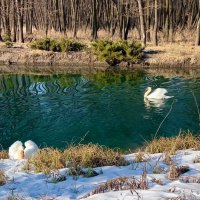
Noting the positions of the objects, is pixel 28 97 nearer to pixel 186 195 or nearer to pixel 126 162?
pixel 126 162

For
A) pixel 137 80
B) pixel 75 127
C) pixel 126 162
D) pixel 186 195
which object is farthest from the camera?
pixel 137 80

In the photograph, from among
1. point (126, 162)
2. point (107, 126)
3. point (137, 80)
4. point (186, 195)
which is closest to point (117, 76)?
point (137, 80)

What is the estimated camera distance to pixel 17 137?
44.9ft

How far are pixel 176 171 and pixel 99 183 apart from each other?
1.18 metres

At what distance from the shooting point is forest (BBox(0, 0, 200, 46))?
127 ft

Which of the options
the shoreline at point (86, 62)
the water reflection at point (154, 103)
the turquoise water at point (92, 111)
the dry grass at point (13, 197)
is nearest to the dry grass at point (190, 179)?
the dry grass at point (13, 197)

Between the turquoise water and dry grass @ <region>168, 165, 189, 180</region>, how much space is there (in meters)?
5.46

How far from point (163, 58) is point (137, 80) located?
19.6ft

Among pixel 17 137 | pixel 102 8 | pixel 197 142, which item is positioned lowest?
pixel 17 137

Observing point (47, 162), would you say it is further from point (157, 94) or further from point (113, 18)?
point (113, 18)

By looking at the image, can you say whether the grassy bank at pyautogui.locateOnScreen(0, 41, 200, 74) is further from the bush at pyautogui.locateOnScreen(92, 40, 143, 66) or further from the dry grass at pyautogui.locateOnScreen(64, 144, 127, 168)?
the dry grass at pyautogui.locateOnScreen(64, 144, 127, 168)

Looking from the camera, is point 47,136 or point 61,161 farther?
point 47,136

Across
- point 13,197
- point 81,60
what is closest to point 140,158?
point 13,197

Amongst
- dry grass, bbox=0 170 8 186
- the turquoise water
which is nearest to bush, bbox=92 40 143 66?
the turquoise water
